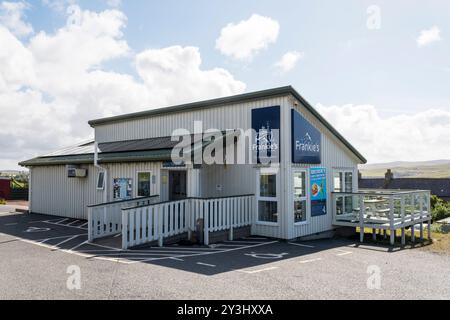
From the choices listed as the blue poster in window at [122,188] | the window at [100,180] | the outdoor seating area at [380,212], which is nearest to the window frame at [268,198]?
the outdoor seating area at [380,212]

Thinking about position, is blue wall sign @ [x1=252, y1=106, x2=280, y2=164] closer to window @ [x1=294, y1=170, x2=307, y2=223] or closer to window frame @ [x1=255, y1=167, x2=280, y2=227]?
window frame @ [x1=255, y1=167, x2=280, y2=227]

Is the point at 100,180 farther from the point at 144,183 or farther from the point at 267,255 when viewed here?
the point at 267,255

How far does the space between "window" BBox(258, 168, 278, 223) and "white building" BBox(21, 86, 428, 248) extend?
33 millimetres

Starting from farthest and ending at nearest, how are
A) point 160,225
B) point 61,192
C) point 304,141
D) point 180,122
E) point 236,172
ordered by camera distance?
point 61,192 < point 180,122 < point 236,172 < point 304,141 < point 160,225

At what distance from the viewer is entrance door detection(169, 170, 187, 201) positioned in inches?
530

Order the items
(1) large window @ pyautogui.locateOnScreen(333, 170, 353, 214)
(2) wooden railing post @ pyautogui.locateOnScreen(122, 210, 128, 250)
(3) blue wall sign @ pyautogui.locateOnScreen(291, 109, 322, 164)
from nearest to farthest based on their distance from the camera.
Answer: (2) wooden railing post @ pyautogui.locateOnScreen(122, 210, 128, 250), (3) blue wall sign @ pyautogui.locateOnScreen(291, 109, 322, 164), (1) large window @ pyautogui.locateOnScreen(333, 170, 353, 214)

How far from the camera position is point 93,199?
51.5 feet

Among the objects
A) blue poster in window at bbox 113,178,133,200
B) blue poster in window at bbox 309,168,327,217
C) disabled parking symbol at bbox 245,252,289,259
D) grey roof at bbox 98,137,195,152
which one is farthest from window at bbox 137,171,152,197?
blue poster in window at bbox 309,168,327,217

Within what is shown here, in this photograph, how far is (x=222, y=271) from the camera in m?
7.59

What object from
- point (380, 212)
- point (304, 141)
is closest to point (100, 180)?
point (304, 141)

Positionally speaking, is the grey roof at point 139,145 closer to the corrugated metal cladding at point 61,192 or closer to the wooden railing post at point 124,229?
the corrugated metal cladding at point 61,192

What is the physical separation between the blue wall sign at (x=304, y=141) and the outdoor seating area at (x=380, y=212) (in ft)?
6.50

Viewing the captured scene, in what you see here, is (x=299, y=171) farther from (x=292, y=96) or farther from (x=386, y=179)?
(x=386, y=179)

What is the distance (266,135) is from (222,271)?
226 inches
